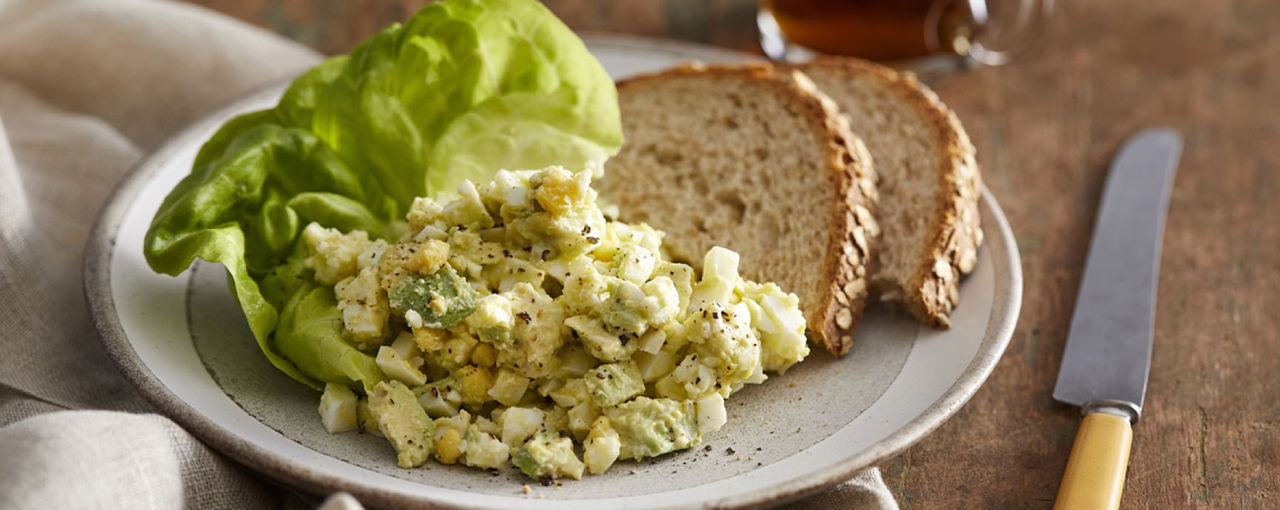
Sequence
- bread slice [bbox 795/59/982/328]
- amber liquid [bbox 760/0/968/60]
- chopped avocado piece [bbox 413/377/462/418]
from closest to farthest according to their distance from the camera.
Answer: chopped avocado piece [bbox 413/377/462/418] → bread slice [bbox 795/59/982/328] → amber liquid [bbox 760/0/968/60]

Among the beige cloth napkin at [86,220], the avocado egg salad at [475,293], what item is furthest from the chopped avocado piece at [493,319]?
the beige cloth napkin at [86,220]

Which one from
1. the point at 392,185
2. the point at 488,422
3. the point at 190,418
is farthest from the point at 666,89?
the point at 190,418

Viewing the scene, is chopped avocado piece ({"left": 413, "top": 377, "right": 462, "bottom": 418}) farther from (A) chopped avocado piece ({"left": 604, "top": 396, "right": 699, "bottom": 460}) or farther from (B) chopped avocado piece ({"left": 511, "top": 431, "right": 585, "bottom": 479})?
(A) chopped avocado piece ({"left": 604, "top": 396, "right": 699, "bottom": 460})

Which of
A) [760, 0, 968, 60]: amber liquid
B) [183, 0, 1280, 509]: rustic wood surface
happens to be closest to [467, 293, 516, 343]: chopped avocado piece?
[183, 0, 1280, 509]: rustic wood surface

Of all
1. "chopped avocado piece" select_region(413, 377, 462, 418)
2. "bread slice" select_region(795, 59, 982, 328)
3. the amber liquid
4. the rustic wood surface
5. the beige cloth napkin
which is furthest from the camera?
the amber liquid

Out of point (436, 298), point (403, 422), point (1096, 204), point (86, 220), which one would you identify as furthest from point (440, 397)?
point (1096, 204)

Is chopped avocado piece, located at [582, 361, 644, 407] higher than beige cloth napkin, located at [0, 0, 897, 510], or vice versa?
chopped avocado piece, located at [582, 361, 644, 407]

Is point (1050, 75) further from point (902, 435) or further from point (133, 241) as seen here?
point (133, 241)

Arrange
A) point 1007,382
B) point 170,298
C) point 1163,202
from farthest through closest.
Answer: point 1163,202 < point 1007,382 < point 170,298
